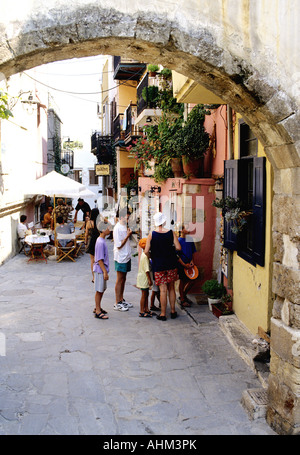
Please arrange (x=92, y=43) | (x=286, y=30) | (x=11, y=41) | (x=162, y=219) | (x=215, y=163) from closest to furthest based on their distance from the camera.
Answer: (x=11, y=41)
(x=92, y=43)
(x=286, y=30)
(x=162, y=219)
(x=215, y=163)

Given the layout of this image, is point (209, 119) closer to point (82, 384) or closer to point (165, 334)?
point (165, 334)

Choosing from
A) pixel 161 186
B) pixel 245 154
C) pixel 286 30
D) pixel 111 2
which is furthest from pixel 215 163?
pixel 111 2

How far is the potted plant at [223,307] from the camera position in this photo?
298 inches

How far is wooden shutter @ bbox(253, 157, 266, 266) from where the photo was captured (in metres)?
5.82

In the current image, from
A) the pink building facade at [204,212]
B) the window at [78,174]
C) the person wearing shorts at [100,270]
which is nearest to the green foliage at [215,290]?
the pink building facade at [204,212]

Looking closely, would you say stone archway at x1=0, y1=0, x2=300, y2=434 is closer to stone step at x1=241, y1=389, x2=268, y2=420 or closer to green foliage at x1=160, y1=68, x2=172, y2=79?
stone step at x1=241, y1=389, x2=268, y2=420

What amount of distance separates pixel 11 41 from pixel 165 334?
4.84 meters

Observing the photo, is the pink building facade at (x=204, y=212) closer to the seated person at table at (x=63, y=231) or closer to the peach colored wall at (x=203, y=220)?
the peach colored wall at (x=203, y=220)

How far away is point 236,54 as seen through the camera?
3816mm

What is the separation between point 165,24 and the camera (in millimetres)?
3621

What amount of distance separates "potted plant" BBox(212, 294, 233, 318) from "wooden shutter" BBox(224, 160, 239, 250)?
2.97ft

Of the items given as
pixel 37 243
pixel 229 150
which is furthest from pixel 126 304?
pixel 37 243

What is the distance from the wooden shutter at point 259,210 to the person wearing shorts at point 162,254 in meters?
1.76

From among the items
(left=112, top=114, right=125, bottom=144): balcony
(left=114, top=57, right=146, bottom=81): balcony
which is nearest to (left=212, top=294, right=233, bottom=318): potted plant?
(left=114, top=57, right=146, bottom=81): balcony
